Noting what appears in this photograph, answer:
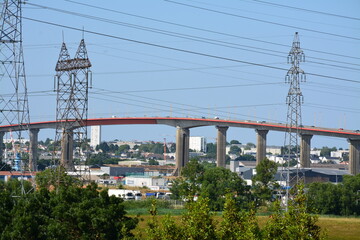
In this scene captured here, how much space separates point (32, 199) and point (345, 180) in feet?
138

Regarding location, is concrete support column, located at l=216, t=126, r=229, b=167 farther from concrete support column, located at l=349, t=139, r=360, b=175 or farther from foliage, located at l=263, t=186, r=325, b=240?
foliage, located at l=263, t=186, r=325, b=240

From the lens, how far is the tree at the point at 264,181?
6300 cm

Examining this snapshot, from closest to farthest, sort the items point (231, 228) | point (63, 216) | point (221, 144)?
point (231, 228) → point (63, 216) → point (221, 144)

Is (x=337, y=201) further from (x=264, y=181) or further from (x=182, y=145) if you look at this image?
(x=182, y=145)

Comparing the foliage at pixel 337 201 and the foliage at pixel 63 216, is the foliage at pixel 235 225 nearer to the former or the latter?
the foliage at pixel 63 216

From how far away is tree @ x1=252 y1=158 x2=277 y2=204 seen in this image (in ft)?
207

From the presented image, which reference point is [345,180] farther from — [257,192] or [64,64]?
[64,64]

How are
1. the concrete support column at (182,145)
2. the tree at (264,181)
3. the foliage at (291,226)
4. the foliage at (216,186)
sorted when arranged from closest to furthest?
1. the foliage at (291,226)
2. the foliage at (216,186)
3. the tree at (264,181)
4. the concrete support column at (182,145)

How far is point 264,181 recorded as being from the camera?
65.9m

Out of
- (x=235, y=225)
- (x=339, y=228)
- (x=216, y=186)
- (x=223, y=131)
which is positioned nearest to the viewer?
(x=235, y=225)

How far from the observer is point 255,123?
104 metres

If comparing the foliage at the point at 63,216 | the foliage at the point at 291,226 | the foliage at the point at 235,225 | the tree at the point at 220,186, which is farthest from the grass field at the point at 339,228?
the foliage at the point at 291,226

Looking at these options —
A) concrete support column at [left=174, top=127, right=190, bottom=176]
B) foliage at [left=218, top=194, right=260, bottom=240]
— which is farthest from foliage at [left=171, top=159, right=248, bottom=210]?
concrete support column at [left=174, top=127, right=190, bottom=176]

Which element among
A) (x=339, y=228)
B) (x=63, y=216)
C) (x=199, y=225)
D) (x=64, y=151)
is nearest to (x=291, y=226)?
Answer: (x=199, y=225)
